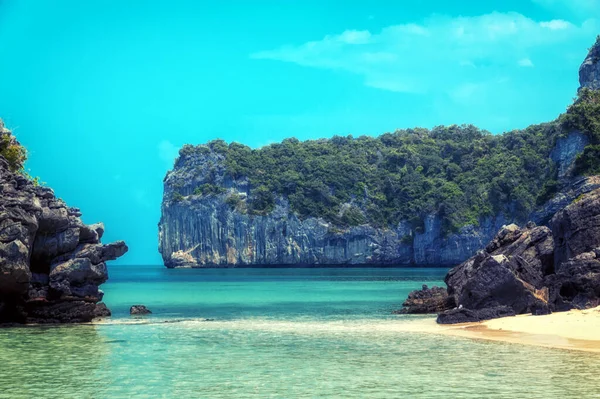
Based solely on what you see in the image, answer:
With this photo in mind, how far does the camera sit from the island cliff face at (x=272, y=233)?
119 meters

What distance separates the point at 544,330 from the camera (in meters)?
20.6

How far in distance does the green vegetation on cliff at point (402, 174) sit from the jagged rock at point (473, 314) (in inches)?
3561

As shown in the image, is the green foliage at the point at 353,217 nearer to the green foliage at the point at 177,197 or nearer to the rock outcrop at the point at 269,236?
the rock outcrop at the point at 269,236

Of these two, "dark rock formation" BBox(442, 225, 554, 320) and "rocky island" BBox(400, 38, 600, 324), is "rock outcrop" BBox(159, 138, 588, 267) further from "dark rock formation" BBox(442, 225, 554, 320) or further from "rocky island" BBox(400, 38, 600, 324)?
"dark rock formation" BBox(442, 225, 554, 320)

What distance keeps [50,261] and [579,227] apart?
18.1 metres

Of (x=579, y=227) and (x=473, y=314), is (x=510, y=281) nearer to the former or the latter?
(x=473, y=314)

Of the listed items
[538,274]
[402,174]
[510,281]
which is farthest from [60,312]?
[402,174]

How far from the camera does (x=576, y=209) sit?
25547 mm

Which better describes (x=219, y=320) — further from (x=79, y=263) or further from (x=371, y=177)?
(x=371, y=177)

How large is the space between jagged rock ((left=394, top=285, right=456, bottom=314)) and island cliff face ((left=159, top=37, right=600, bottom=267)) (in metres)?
85.4

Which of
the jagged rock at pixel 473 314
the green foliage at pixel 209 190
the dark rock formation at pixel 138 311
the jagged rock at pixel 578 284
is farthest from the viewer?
the green foliage at pixel 209 190

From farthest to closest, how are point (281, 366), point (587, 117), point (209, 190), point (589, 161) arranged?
1. point (209, 190)
2. point (587, 117)
3. point (589, 161)
4. point (281, 366)

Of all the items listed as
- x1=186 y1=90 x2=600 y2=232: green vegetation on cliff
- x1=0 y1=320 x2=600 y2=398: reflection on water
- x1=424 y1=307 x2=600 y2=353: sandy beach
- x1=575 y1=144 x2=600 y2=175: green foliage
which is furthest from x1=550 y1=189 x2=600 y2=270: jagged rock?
x1=186 y1=90 x2=600 y2=232: green vegetation on cliff

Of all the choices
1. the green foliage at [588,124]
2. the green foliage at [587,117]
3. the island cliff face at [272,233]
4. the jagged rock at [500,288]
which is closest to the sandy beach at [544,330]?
the jagged rock at [500,288]
